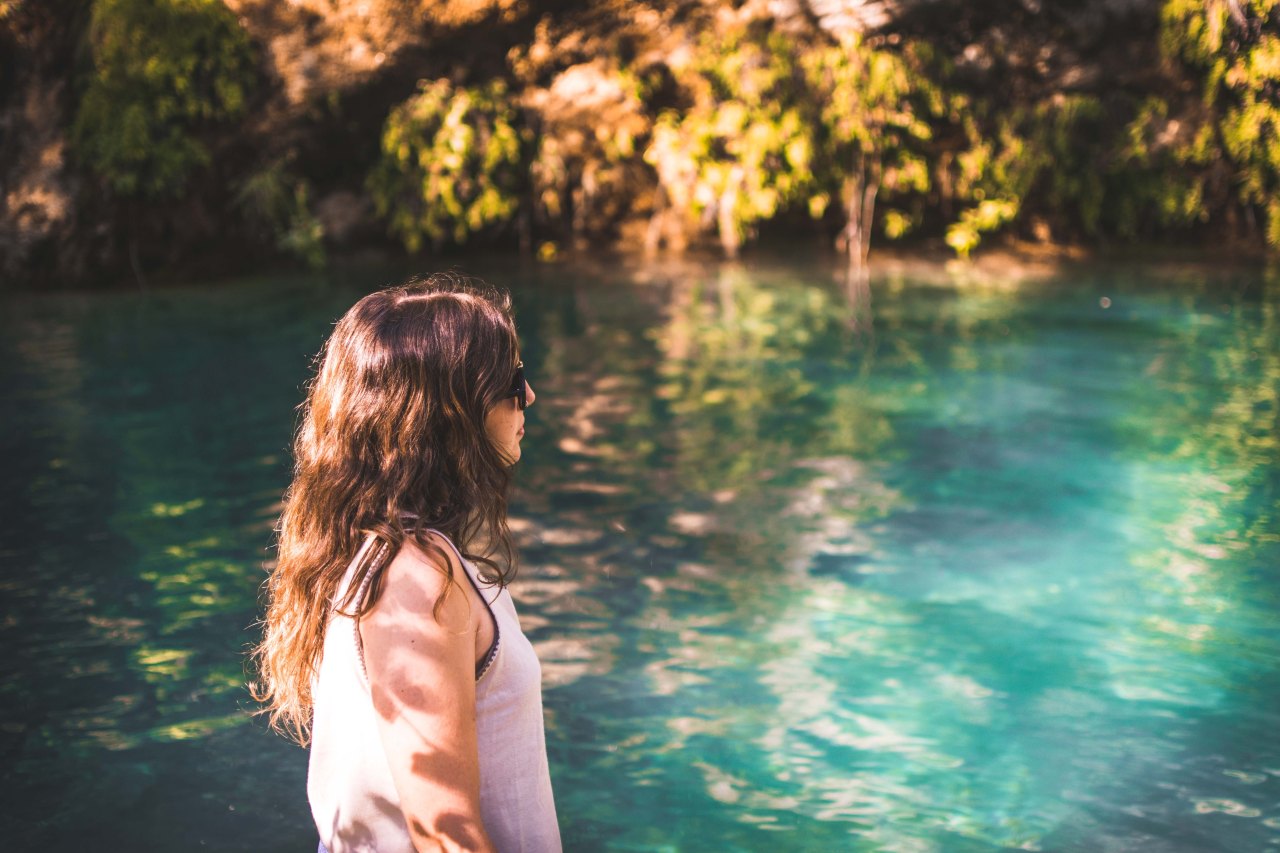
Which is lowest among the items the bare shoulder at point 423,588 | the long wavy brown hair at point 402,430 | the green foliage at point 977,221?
the bare shoulder at point 423,588

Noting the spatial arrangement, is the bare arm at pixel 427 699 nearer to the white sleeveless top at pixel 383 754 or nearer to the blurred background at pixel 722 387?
the white sleeveless top at pixel 383 754

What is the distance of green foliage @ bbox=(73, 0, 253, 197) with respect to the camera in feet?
46.8

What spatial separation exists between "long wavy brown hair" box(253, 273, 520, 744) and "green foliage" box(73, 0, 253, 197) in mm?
13944

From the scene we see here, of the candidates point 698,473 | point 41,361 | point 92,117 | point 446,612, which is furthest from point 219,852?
point 92,117

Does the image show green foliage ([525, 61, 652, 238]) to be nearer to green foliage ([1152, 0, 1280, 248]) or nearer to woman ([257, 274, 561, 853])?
green foliage ([1152, 0, 1280, 248])

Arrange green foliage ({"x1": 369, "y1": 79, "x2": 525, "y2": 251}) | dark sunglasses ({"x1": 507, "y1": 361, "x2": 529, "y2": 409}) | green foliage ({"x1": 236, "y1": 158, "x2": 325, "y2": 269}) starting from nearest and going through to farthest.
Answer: dark sunglasses ({"x1": 507, "y1": 361, "x2": 529, "y2": 409})
green foliage ({"x1": 236, "y1": 158, "x2": 325, "y2": 269})
green foliage ({"x1": 369, "y1": 79, "x2": 525, "y2": 251})

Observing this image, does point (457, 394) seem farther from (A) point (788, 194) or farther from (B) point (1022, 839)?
(A) point (788, 194)

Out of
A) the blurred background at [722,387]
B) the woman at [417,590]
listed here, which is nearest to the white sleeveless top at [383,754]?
the woman at [417,590]

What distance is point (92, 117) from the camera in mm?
14258

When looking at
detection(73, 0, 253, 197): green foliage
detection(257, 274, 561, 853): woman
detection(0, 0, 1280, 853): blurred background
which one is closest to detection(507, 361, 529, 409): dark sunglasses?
detection(257, 274, 561, 853): woman

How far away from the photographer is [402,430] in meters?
1.86

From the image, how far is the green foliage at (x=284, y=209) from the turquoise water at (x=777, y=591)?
17.6ft

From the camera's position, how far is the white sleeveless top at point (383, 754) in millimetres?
1842

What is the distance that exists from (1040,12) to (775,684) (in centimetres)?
1253
